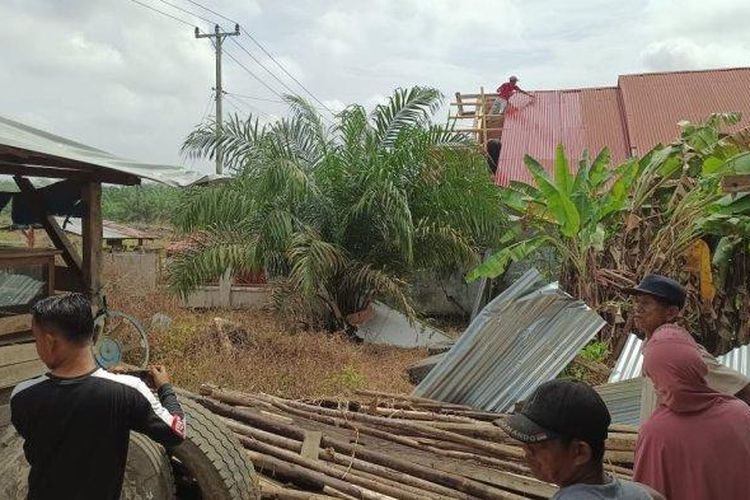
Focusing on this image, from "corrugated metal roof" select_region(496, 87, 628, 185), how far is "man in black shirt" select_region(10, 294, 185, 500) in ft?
40.8

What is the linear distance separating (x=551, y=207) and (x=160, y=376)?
5779mm

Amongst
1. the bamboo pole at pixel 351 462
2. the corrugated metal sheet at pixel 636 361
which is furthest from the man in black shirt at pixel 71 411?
the corrugated metal sheet at pixel 636 361

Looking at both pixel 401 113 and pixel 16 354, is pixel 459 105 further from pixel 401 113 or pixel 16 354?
pixel 16 354

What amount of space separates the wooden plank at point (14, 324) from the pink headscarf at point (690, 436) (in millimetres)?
3828

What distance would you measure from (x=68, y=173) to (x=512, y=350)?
13.7ft

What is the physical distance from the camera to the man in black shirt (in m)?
2.06

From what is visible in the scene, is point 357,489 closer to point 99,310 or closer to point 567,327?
point 99,310

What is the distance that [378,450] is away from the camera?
4.64m

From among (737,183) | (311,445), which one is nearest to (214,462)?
(311,445)

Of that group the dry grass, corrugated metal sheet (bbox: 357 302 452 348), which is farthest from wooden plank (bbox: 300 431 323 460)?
corrugated metal sheet (bbox: 357 302 452 348)

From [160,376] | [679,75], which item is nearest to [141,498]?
[160,376]

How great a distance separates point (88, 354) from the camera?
6.98ft

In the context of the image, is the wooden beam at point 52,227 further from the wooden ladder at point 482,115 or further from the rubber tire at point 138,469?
the wooden ladder at point 482,115

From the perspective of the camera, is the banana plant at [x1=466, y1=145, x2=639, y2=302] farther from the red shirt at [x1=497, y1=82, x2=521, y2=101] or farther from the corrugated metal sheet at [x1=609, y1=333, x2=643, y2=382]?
the red shirt at [x1=497, y1=82, x2=521, y2=101]
